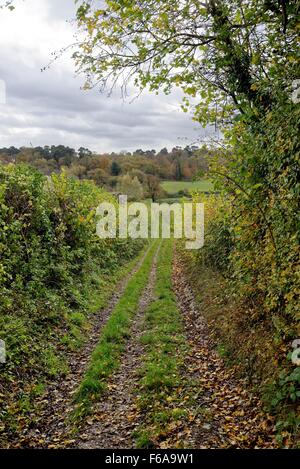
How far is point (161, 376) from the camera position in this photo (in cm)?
752

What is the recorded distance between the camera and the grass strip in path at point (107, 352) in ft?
23.3

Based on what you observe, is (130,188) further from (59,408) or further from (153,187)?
(59,408)

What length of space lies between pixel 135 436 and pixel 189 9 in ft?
30.7

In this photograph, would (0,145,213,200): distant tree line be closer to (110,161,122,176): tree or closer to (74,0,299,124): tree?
(110,161,122,176): tree

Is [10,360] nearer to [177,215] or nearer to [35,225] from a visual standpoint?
[35,225]

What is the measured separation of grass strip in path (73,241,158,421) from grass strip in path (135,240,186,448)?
2.22 feet

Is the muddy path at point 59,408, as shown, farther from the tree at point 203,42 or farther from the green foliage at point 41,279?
the tree at point 203,42

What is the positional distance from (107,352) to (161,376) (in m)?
1.97

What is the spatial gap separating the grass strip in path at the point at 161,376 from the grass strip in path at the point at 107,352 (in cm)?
68

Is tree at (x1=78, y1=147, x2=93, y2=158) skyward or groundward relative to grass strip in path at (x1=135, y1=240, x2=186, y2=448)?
skyward

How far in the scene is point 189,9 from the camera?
28.9ft

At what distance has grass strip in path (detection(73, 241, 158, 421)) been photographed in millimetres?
7093

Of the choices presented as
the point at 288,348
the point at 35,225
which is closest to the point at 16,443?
the point at 288,348

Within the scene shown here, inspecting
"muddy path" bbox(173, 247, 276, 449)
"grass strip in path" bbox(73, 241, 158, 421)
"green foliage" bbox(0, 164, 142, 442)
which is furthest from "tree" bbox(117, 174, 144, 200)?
"muddy path" bbox(173, 247, 276, 449)
